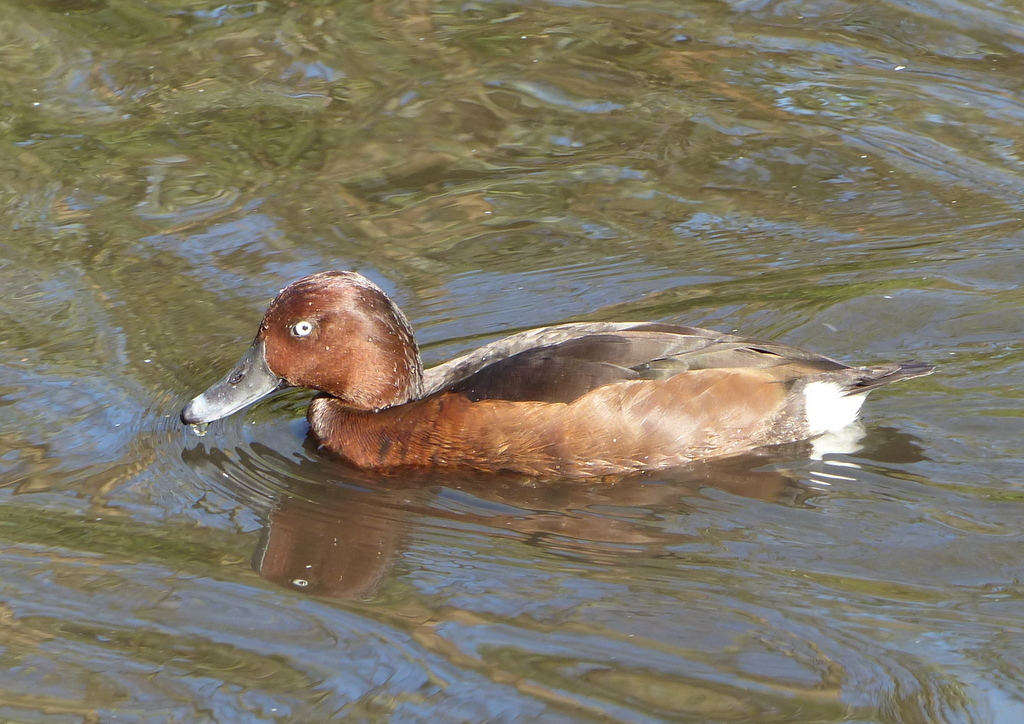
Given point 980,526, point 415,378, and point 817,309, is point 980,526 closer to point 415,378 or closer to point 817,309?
point 817,309

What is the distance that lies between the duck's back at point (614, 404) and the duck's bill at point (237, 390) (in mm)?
455

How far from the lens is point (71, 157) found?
364 inches

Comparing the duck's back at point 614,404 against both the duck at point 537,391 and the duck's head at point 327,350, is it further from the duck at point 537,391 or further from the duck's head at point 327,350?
the duck's head at point 327,350

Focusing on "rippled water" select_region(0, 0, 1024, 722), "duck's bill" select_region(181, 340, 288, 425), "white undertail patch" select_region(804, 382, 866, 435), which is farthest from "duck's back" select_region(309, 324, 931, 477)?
"duck's bill" select_region(181, 340, 288, 425)

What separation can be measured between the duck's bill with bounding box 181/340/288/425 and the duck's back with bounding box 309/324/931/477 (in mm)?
455

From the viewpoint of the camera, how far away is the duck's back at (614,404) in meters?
6.25

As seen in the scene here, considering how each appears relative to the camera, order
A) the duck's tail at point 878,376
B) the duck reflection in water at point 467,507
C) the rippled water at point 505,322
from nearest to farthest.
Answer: the rippled water at point 505,322, the duck reflection in water at point 467,507, the duck's tail at point 878,376

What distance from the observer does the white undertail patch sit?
6.45 m

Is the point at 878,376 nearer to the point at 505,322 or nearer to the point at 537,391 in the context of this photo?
the point at 537,391

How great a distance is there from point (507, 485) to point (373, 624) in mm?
1337

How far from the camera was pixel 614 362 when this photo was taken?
6297 millimetres

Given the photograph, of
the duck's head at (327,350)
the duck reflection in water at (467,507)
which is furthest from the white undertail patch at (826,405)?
the duck's head at (327,350)

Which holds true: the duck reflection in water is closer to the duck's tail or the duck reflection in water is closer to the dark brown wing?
the duck's tail

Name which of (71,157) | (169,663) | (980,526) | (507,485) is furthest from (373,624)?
(71,157)
